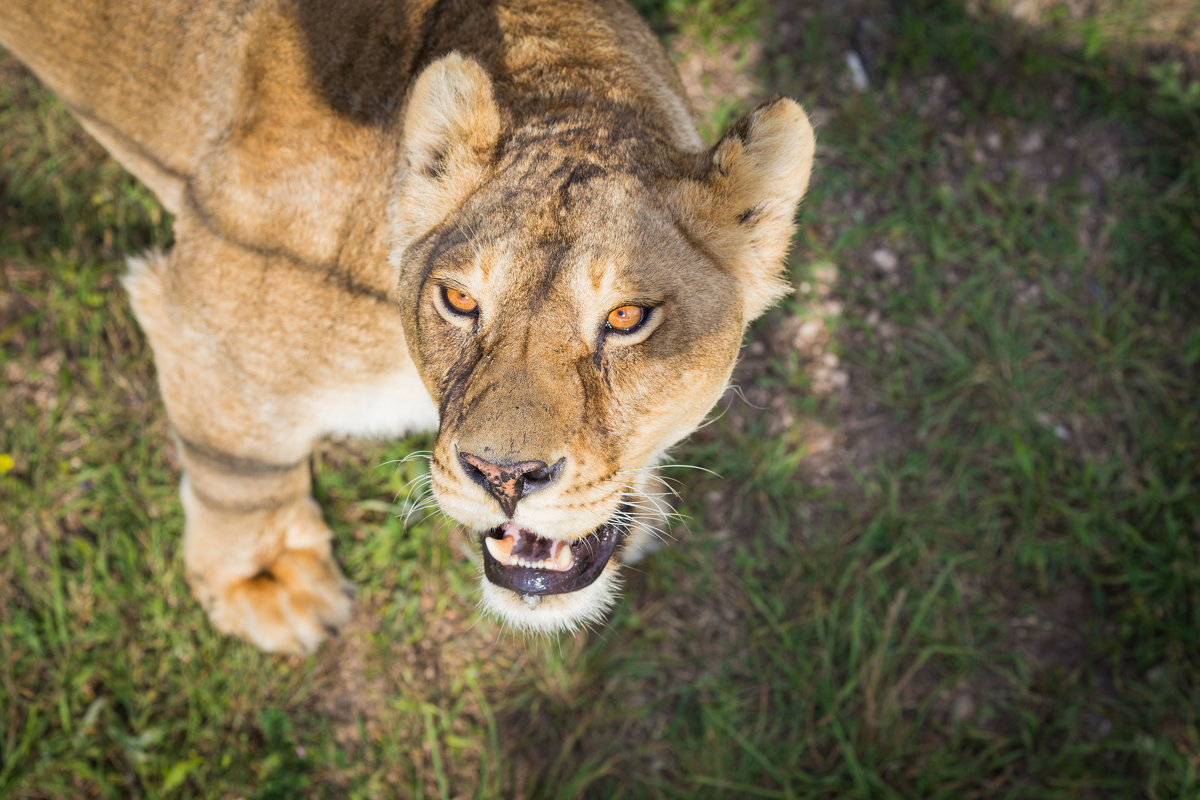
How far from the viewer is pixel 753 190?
7.51 ft

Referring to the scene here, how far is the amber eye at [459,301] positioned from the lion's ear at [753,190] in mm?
614

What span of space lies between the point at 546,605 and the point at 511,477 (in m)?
0.64

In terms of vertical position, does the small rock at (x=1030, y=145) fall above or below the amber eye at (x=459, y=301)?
below

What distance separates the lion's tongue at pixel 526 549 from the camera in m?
2.54

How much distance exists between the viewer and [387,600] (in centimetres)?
404

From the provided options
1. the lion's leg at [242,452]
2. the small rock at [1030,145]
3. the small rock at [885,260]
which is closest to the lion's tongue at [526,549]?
→ the lion's leg at [242,452]

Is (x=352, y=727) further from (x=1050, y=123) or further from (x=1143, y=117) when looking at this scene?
(x=1143, y=117)

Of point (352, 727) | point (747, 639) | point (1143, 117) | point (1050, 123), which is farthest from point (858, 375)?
point (352, 727)

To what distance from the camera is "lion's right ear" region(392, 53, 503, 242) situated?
7.34 ft

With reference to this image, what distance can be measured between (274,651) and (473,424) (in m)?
2.37

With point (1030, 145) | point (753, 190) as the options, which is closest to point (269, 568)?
point (753, 190)

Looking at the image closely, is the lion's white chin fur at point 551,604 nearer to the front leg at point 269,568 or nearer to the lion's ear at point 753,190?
the lion's ear at point 753,190

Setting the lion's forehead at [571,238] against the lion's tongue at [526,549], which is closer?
the lion's forehead at [571,238]

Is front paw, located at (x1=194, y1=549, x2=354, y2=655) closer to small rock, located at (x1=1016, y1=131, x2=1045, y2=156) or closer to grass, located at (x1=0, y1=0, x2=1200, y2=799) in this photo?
grass, located at (x1=0, y1=0, x2=1200, y2=799)
